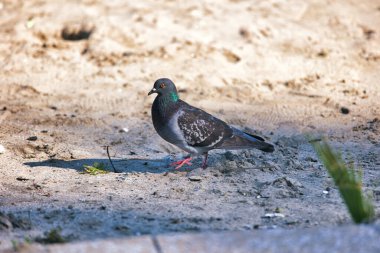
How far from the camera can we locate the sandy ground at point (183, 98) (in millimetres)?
5598

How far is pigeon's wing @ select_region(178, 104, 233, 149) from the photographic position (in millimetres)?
6730

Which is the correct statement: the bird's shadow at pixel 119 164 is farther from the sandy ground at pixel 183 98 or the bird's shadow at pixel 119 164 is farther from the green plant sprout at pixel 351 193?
the green plant sprout at pixel 351 193

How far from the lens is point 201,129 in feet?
22.4

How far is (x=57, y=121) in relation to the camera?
7.98 metres

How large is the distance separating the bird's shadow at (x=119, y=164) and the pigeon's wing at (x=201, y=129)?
0.41 metres

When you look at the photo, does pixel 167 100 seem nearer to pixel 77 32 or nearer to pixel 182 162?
pixel 182 162

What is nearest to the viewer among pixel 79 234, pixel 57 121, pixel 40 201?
pixel 79 234

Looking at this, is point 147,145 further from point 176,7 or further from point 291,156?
point 176,7

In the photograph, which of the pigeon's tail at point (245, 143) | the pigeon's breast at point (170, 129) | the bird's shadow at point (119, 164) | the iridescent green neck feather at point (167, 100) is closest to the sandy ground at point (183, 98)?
the bird's shadow at point (119, 164)

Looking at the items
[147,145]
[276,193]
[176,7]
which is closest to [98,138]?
[147,145]

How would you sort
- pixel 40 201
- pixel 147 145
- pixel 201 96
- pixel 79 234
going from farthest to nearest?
pixel 201 96
pixel 147 145
pixel 40 201
pixel 79 234

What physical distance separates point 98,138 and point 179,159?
99 cm

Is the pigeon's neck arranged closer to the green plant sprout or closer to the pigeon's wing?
the pigeon's wing

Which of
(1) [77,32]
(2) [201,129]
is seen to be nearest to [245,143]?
(2) [201,129]
